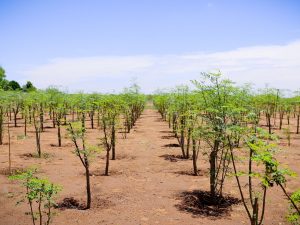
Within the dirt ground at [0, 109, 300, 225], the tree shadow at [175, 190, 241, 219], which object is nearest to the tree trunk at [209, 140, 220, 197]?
the tree shadow at [175, 190, 241, 219]

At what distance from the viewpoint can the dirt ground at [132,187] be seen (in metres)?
11.3

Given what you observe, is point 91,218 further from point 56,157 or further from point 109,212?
point 56,157

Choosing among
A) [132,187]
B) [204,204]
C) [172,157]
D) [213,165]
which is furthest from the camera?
[172,157]

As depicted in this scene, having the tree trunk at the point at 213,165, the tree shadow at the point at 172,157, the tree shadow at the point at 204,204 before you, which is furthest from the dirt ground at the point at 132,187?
the tree trunk at the point at 213,165

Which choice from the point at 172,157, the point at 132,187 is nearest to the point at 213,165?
the point at 132,187

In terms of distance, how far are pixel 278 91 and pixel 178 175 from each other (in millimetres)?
18875

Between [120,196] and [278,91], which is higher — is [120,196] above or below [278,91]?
below

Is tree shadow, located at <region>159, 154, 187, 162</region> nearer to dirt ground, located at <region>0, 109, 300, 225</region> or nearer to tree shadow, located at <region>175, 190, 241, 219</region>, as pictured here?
dirt ground, located at <region>0, 109, 300, 225</region>

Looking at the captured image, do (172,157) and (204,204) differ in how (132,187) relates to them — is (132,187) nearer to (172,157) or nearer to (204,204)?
(204,204)

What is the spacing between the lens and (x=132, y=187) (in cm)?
1473

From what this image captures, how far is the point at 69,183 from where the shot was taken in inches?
591

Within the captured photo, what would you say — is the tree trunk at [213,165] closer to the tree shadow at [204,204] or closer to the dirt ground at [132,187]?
the tree shadow at [204,204]

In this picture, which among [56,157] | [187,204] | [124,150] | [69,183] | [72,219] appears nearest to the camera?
[72,219]

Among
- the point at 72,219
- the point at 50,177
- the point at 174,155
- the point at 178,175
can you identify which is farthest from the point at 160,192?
the point at 174,155
